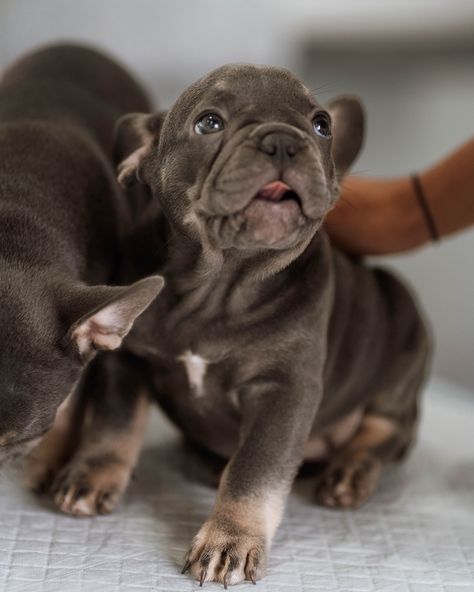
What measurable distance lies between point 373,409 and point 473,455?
0.38 m

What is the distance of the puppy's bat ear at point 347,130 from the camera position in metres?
2.49

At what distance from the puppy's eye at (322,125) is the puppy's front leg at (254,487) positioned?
568 mm

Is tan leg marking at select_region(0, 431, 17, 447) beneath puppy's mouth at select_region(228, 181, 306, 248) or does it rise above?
beneath

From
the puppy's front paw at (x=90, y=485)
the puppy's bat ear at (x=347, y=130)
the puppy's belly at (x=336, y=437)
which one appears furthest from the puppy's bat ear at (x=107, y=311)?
the puppy's belly at (x=336, y=437)

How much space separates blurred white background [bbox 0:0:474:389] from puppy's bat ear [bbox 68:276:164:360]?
2.62 m

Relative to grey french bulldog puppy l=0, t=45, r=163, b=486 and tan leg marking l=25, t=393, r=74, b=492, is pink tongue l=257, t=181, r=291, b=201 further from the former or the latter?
tan leg marking l=25, t=393, r=74, b=492

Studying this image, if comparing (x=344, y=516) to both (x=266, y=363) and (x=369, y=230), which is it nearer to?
(x=266, y=363)

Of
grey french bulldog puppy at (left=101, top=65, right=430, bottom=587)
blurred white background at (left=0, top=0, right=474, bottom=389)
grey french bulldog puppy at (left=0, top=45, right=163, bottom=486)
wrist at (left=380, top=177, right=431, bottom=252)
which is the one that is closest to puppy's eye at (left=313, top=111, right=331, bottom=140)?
grey french bulldog puppy at (left=101, top=65, right=430, bottom=587)

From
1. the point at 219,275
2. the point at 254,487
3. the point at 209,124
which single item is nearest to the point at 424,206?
the point at 219,275

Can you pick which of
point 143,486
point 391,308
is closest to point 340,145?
point 391,308

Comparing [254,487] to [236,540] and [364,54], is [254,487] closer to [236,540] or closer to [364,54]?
[236,540]

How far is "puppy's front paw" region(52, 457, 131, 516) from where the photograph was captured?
2.26 meters

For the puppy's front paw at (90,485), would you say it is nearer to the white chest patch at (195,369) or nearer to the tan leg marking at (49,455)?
the tan leg marking at (49,455)

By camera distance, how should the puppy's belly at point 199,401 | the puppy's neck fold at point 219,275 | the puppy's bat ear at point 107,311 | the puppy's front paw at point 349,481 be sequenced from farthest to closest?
the puppy's front paw at point 349,481 → the puppy's belly at point 199,401 → the puppy's neck fold at point 219,275 → the puppy's bat ear at point 107,311
